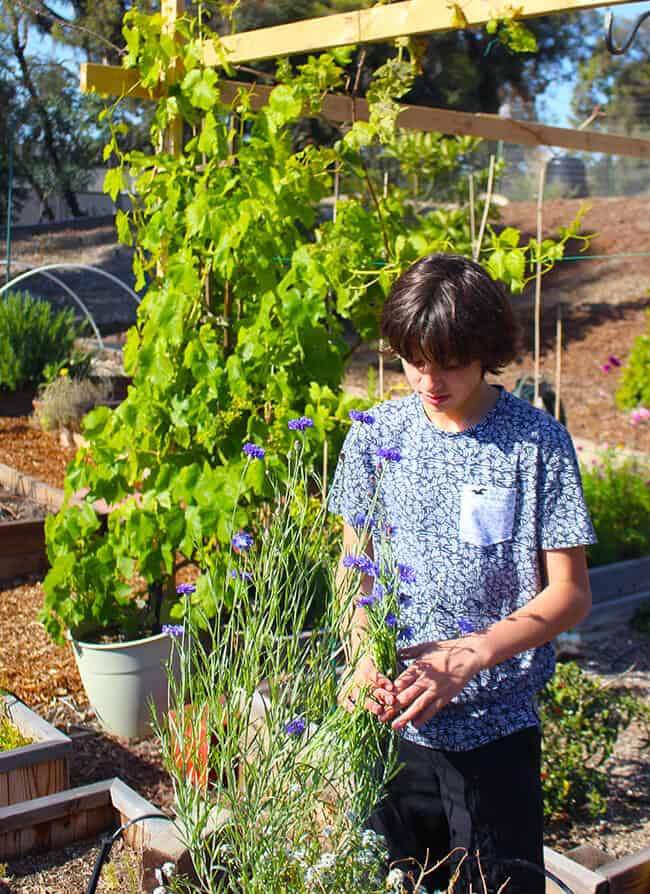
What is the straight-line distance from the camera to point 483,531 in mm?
1671

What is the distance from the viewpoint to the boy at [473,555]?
161 cm

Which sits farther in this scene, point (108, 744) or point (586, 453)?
point (586, 453)

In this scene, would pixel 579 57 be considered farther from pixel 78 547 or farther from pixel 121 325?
pixel 78 547

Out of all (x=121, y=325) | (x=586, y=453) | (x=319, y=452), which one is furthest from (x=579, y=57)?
(x=319, y=452)

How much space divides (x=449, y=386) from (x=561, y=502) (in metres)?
0.25

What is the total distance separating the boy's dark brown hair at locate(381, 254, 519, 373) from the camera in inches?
62.6

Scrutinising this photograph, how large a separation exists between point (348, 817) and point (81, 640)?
218 centimetres

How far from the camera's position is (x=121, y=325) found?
1433 centimetres

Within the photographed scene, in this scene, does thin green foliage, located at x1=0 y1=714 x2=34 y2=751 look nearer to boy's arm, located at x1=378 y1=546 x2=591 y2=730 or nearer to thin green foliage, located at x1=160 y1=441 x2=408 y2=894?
thin green foliage, located at x1=160 y1=441 x2=408 y2=894

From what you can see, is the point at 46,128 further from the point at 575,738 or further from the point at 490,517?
the point at 490,517

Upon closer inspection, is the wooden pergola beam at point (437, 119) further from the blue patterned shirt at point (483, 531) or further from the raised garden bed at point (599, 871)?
the raised garden bed at point (599, 871)

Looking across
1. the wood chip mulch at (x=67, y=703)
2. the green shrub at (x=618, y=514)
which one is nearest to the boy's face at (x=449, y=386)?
the wood chip mulch at (x=67, y=703)

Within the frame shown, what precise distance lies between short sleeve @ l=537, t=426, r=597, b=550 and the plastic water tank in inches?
741

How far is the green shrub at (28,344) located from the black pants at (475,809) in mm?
6439
